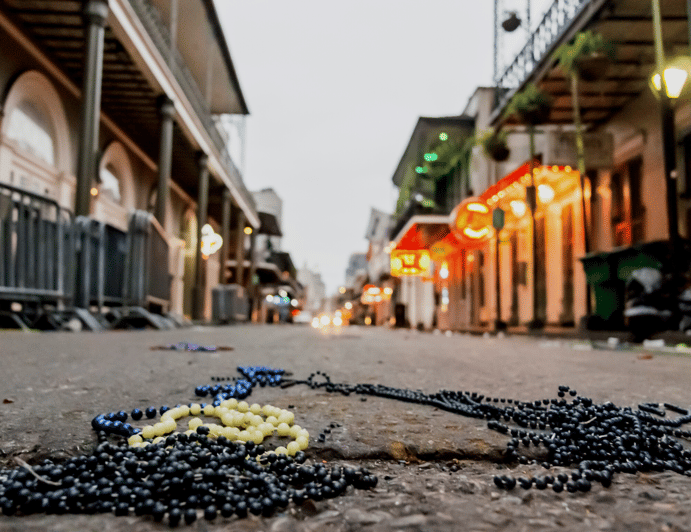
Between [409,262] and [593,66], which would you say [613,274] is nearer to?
[593,66]

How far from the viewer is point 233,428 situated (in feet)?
4.51

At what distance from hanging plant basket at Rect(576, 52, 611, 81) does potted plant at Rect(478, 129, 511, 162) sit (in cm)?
477

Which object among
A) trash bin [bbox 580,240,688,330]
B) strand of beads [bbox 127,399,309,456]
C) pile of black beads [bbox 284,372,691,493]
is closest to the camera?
pile of black beads [bbox 284,372,691,493]

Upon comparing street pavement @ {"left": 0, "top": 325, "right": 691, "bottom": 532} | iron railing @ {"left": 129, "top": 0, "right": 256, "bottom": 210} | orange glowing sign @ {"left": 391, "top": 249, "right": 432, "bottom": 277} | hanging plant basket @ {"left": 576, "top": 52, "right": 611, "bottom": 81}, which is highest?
iron railing @ {"left": 129, "top": 0, "right": 256, "bottom": 210}

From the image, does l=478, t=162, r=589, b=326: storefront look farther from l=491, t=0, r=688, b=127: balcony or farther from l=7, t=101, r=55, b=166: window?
l=7, t=101, r=55, b=166: window

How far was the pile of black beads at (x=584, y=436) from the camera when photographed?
1116 mm

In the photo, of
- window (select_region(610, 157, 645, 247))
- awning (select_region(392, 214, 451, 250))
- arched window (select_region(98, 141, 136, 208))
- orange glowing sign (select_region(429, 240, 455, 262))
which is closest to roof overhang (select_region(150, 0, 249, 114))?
arched window (select_region(98, 141, 136, 208))

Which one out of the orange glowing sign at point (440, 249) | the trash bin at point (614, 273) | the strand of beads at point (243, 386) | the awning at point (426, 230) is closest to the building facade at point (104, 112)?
the strand of beads at point (243, 386)

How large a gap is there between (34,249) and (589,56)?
30.2 feet

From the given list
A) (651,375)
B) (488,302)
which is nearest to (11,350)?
(651,375)

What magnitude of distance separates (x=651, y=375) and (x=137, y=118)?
1465cm

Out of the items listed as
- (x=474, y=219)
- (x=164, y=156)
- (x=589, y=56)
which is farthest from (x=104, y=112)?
(x=589, y=56)

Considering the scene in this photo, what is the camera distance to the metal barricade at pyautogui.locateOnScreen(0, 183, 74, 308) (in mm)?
5953

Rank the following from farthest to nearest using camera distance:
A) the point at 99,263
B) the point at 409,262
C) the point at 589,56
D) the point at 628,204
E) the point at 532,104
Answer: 1. the point at 409,262
2. the point at 532,104
3. the point at 628,204
4. the point at 589,56
5. the point at 99,263
